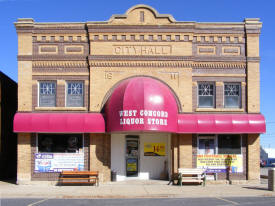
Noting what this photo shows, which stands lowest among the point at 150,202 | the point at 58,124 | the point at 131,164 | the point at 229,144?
the point at 150,202

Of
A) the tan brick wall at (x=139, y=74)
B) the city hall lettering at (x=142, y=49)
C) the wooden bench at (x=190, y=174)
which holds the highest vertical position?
the city hall lettering at (x=142, y=49)

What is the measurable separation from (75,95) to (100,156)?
346 cm

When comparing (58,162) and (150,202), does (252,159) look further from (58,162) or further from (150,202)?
(58,162)

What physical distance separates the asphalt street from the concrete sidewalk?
2.51ft

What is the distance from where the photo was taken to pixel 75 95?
1877 centimetres

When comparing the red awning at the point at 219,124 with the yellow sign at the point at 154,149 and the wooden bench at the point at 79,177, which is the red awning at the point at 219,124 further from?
the wooden bench at the point at 79,177

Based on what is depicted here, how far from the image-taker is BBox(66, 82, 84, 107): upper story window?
18.7 meters

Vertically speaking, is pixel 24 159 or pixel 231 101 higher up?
pixel 231 101

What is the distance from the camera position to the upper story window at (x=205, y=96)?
1894 cm

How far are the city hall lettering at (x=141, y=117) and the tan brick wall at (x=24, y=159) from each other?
520 cm

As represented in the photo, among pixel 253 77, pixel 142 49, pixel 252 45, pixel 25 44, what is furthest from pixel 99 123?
pixel 252 45

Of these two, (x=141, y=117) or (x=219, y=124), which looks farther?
(x=219, y=124)

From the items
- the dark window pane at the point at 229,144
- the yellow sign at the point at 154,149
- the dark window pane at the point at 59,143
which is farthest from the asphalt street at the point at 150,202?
the yellow sign at the point at 154,149

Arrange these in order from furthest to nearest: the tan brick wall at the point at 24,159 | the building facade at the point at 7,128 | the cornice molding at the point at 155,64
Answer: the building facade at the point at 7,128
the cornice molding at the point at 155,64
the tan brick wall at the point at 24,159
